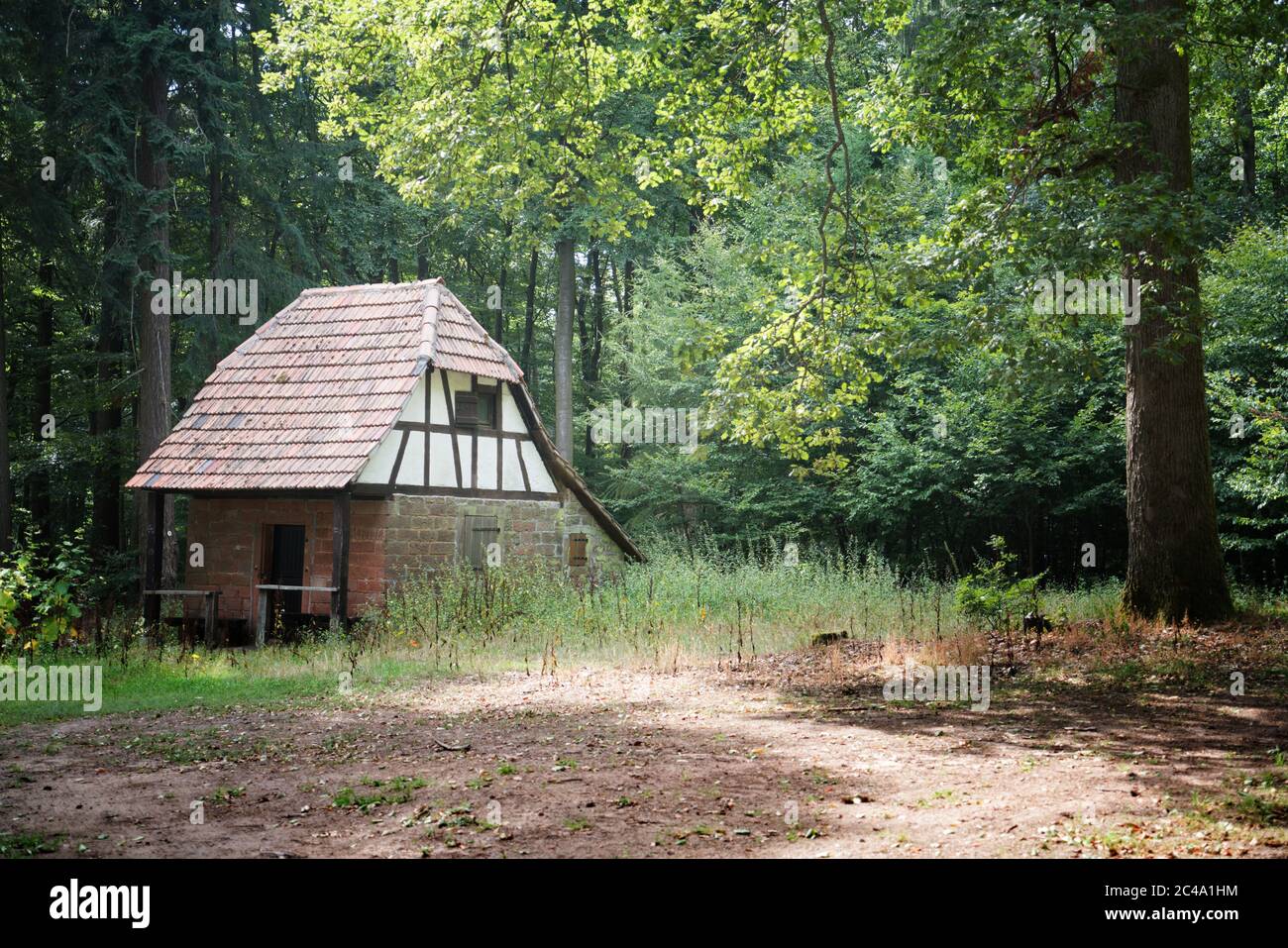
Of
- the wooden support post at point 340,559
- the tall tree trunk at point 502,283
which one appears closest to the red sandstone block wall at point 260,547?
the wooden support post at point 340,559

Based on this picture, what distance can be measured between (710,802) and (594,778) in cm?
98

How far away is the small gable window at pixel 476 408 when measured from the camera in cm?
1944

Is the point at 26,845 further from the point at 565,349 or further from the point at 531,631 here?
the point at 565,349

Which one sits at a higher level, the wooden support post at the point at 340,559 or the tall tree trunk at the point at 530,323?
the tall tree trunk at the point at 530,323

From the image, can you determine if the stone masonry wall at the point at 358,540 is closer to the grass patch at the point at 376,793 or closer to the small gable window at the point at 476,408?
the small gable window at the point at 476,408

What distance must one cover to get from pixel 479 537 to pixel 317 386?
3.87 m

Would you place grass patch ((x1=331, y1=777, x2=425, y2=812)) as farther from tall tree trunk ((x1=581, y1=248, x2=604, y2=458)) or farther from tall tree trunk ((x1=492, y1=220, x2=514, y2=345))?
tall tree trunk ((x1=581, y1=248, x2=604, y2=458))

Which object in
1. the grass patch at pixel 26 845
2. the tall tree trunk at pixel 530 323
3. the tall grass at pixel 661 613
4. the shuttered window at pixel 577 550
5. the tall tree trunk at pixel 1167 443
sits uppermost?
the tall tree trunk at pixel 530 323

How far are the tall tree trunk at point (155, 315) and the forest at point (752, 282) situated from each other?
0.10 metres

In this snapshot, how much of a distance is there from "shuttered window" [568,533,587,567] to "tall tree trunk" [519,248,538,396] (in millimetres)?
13865

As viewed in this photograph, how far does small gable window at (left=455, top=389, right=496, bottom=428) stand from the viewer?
1944 cm

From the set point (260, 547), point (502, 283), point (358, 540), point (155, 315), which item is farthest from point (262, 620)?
point (502, 283)
